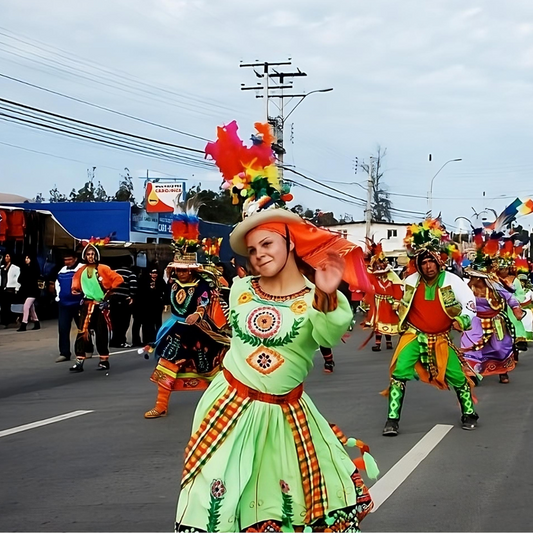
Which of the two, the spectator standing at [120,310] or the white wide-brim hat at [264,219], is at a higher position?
the white wide-brim hat at [264,219]

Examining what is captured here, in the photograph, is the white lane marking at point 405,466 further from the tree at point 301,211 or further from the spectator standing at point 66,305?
the spectator standing at point 66,305

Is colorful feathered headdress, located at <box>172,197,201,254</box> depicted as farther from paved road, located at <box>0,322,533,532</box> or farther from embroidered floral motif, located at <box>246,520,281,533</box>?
embroidered floral motif, located at <box>246,520,281,533</box>

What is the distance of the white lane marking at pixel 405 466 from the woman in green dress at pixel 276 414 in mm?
1698

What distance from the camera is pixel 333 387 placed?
33.8ft

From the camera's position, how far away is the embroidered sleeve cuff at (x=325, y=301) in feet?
11.3

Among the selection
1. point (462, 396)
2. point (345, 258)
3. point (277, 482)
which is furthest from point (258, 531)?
point (462, 396)

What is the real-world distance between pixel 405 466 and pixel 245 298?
2.97 meters

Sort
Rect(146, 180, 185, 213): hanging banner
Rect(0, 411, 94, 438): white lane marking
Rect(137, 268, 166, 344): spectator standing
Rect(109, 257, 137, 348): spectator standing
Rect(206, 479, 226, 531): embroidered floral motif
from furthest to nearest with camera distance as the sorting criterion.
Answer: Rect(146, 180, 185, 213): hanging banner < Rect(137, 268, 166, 344): spectator standing < Rect(109, 257, 137, 348): spectator standing < Rect(0, 411, 94, 438): white lane marking < Rect(206, 479, 226, 531): embroidered floral motif

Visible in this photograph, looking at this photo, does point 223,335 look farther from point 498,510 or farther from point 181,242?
point 498,510

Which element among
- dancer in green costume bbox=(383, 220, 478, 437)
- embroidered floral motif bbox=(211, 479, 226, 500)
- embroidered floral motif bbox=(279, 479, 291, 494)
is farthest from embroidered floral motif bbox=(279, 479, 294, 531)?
dancer in green costume bbox=(383, 220, 478, 437)

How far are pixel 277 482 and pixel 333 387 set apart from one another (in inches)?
274

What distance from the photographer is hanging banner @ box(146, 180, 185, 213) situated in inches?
1107

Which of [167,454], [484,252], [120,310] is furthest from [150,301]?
[167,454]

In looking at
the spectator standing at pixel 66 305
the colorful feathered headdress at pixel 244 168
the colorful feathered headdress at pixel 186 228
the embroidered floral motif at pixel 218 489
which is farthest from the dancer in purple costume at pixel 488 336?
the embroidered floral motif at pixel 218 489
